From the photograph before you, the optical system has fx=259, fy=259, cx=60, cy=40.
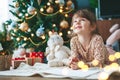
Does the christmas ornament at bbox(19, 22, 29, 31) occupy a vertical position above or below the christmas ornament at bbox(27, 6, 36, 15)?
below

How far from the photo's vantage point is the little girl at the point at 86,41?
130 cm

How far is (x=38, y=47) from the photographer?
8.32 ft

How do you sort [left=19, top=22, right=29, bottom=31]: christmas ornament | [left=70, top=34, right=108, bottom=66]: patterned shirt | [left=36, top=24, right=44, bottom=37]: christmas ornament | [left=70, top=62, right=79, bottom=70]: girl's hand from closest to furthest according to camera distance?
[left=70, top=62, right=79, bottom=70]: girl's hand
[left=70, top=34, right=108, bottom=66]: patterned shirt
[left=36, top=24, right=44, bottom=37]: christmas ornament
[left=19, top=22, right=29, bottom=31]: christmas ornament

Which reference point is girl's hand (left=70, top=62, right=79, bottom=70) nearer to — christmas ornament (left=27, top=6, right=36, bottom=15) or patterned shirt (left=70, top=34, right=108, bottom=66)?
patterned shirt (left=70, top=34, right=108, bottom=66)

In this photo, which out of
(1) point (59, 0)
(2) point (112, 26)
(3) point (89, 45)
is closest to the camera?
(3) point (89, 45)

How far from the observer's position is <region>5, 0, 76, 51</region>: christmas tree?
8.29ft

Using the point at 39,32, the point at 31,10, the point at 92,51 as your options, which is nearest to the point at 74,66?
the point at 92,51

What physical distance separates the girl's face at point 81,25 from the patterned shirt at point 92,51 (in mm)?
53

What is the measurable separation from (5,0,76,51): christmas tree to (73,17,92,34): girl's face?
1.15m

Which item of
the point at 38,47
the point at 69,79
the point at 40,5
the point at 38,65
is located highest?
the point at 40,5

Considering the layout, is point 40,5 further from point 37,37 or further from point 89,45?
point 89,45

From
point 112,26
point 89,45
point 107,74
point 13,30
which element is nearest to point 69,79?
point 107,74

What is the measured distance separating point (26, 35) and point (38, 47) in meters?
0.18

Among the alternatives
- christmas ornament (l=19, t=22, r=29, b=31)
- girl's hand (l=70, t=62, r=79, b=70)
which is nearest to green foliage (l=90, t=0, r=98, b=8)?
christmas ornament (l=19, t=22, r=29, b=31)
